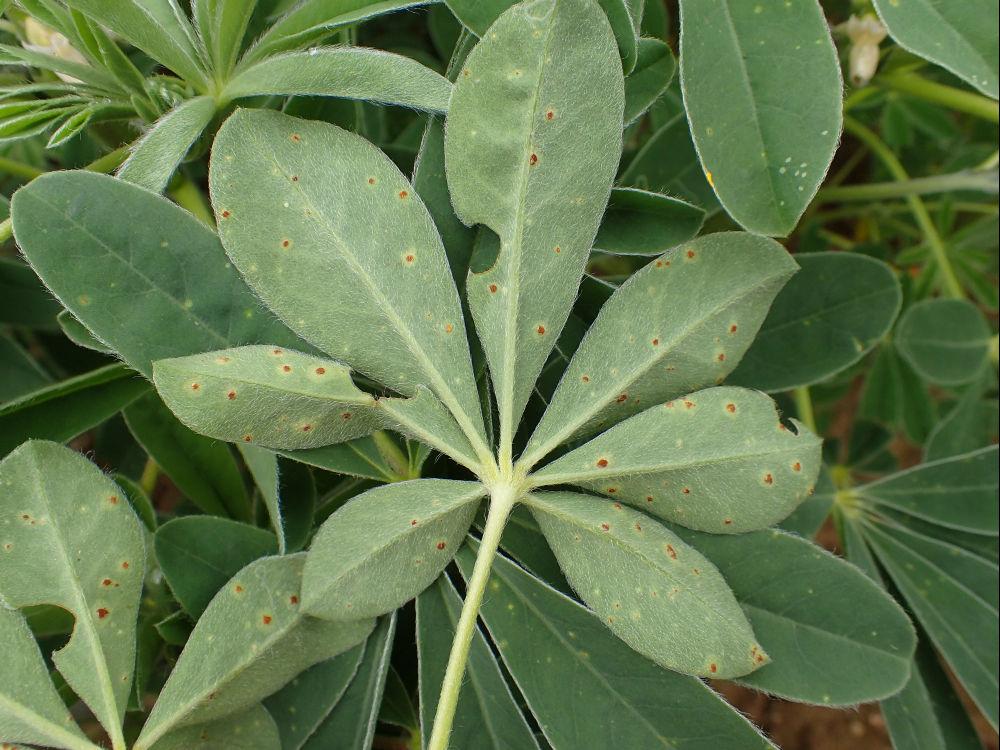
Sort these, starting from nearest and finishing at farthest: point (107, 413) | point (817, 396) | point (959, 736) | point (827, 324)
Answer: point (107, 413) → point (827, 324) → point (959, 736) → point (817, 396)

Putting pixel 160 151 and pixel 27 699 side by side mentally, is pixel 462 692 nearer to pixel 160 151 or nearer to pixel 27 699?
pixel 27 699

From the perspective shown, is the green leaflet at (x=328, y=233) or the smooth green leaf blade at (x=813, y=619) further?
the smooth green leaf blade at (x=813, y=619)

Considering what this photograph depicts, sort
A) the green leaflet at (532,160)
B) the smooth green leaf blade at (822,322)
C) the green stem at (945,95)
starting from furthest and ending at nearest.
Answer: the green stem at (945,95)
the smooth green leaf blade at (822,322)
the green leaflet at (532,160)

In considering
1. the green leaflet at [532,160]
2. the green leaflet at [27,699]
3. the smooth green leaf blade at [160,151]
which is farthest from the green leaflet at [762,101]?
the green leaflet at [27,699]

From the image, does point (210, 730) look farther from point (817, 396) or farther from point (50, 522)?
point (817, 396)

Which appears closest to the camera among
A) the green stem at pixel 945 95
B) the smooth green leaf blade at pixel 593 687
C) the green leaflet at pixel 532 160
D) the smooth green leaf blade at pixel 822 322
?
the green leaflet at pixel 532 160

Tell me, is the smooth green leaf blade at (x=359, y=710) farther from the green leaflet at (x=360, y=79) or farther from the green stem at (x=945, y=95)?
the green stem at (x=945, y=95)

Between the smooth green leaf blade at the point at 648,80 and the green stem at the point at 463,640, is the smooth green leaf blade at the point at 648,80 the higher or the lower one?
the higher one

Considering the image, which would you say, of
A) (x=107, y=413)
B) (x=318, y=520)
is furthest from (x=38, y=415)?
(x=318, y=520)
